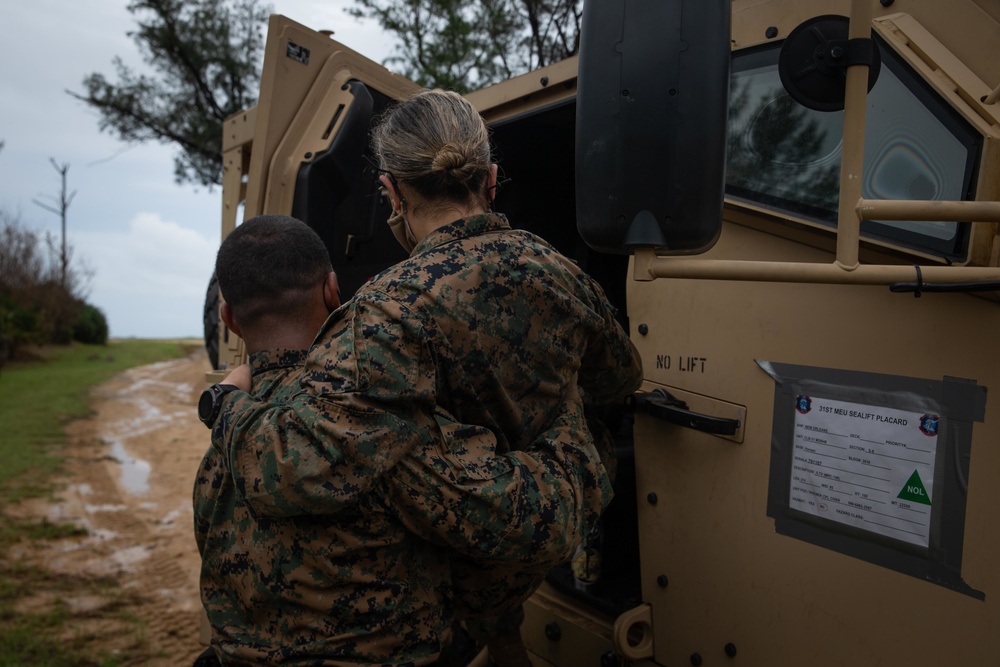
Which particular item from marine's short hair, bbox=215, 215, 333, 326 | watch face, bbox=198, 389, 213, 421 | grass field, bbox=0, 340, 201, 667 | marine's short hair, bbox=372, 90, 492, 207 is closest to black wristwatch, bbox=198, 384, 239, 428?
watch face, bbox=198, 389, 213, 421

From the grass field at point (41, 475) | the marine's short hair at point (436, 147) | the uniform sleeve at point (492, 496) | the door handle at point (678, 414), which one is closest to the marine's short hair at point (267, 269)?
the marine's short hair at point (436, 147)

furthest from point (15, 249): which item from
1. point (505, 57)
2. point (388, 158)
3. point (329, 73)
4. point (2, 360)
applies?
point (388, 158)

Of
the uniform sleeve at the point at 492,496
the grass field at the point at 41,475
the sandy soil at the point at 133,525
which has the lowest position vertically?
the sandy soil at the point at 133,525

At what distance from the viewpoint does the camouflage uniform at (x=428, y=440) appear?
4.88ft

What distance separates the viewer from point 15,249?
19.6 metres

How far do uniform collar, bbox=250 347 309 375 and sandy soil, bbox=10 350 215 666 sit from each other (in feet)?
7.83

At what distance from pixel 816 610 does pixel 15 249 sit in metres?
22.0

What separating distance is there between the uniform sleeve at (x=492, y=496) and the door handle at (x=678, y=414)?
30cm

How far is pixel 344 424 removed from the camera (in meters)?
1.46

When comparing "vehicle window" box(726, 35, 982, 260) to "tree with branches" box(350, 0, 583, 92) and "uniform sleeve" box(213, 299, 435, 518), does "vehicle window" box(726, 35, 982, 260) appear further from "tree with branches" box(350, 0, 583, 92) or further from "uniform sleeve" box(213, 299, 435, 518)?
"tree with branches" box(350, 0, 583, 92)

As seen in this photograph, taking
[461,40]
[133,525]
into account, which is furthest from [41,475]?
[461,40]

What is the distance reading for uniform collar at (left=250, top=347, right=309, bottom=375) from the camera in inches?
72.6

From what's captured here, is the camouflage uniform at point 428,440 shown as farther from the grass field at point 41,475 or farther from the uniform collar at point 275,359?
the grass field at point 41,475

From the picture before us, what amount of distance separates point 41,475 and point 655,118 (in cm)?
901
